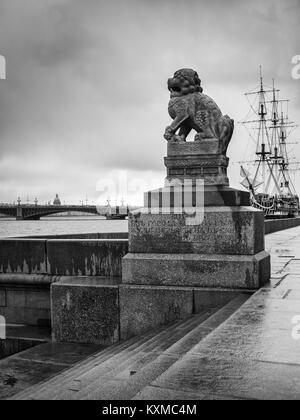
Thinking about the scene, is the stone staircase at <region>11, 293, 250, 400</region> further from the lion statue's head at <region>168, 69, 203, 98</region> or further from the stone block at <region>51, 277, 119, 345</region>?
the lion statue's head at <region>168, 69, 203, 98</region>

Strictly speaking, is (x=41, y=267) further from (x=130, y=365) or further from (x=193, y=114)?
(x=130, y=365)

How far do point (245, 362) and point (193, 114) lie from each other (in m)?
4.35

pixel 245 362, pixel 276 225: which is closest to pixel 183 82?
pixel 245 362

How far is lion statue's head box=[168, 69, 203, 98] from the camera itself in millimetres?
7008

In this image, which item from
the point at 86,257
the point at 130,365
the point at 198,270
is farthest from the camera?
the point at 86,257

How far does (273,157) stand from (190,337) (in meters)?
82.3

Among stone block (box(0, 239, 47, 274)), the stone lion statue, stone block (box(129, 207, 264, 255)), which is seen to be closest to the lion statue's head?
the stone lion statue

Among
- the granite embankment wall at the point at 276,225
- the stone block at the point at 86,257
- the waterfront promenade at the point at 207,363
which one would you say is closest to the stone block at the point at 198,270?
the waterfront promenade at the point at 207,363

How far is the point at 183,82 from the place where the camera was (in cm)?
702

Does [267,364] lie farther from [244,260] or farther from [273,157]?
[273,157]

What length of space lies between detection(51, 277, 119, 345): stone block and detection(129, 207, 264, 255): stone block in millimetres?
757

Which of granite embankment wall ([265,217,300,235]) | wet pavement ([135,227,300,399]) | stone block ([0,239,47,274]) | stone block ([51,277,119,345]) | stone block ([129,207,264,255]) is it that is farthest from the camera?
granite embankment wall ([265,217,300,235])
